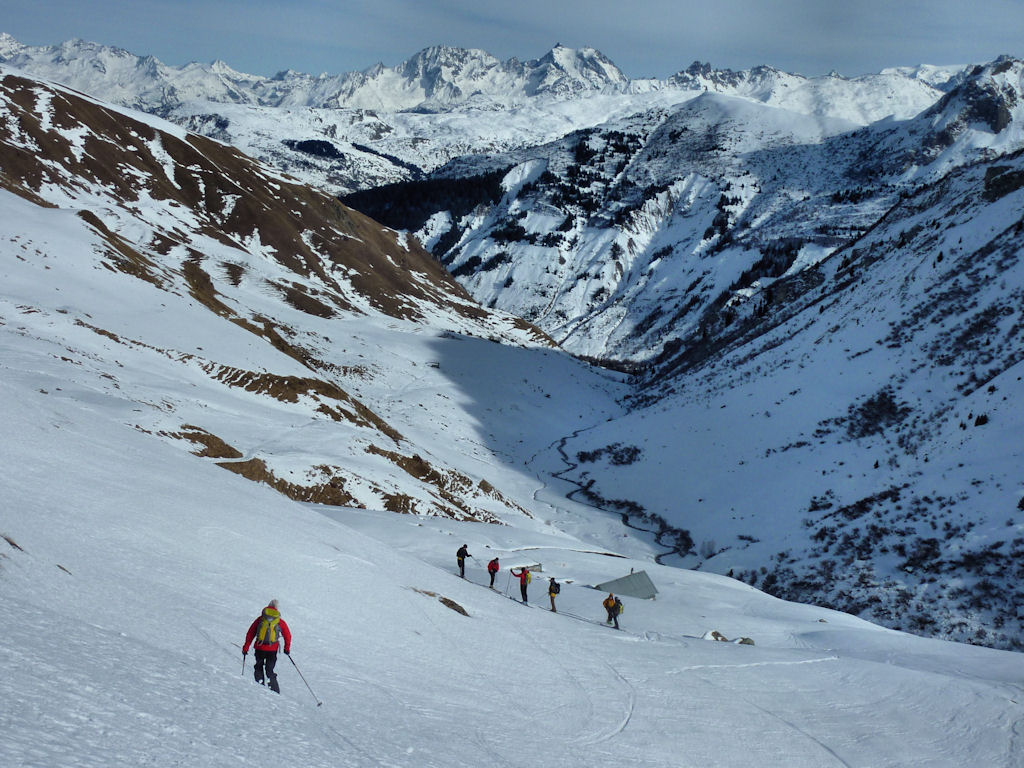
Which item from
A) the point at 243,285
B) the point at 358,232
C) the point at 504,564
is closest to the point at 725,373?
the point at 504,564

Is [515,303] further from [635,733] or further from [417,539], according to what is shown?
[635,733]

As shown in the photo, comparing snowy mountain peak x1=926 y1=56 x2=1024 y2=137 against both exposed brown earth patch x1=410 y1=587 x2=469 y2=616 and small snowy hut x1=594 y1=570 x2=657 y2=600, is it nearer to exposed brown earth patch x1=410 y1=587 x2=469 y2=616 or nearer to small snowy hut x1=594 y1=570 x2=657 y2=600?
small snowy hut x1=594 y1=570 x2=657 y2=600

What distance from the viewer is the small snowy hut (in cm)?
2777

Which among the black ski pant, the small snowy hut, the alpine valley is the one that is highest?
the alpine valley

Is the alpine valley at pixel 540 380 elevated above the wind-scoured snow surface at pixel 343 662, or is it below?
above

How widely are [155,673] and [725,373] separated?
70190mm

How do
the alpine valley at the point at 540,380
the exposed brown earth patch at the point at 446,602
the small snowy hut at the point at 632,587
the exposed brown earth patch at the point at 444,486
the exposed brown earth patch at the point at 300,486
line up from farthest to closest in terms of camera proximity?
1. the exposed brown earth patch at the point at 444,486
2. the alpine valley at the point at 540,380
3. the exposed brown earth patch at the point at 300,486
4. the small snowy hut at the point at 632,587
5. the exposed brown earth patch at the point at 446,602

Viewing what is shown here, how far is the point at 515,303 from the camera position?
193 metres

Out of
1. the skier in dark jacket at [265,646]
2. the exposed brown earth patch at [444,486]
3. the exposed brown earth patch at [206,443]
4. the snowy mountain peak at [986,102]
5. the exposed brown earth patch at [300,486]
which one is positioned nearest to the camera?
the skier in dark jacket at [265,646]

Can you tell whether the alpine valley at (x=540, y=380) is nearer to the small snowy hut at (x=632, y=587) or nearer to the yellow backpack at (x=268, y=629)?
the small snowy hut at (x=632, y=587)

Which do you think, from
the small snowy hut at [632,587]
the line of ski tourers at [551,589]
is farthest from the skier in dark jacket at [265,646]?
the small snowy hut at [632,587]

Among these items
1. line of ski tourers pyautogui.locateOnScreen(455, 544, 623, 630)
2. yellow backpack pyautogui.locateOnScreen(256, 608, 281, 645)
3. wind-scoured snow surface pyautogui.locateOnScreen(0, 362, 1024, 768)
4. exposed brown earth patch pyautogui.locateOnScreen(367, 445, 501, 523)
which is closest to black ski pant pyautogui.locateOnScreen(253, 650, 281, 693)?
yellow backpack pyautogui.locateOnScreen(256, 608, 281, 645)

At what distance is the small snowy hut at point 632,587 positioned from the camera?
91.1 ft

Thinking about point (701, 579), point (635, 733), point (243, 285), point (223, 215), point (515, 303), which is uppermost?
point (515, 303)
